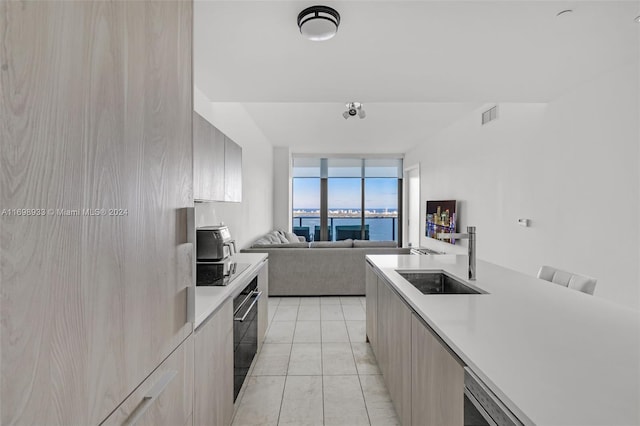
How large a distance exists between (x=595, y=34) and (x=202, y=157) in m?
2.64

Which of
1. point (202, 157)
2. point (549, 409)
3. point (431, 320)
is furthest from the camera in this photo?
point (202, 157)

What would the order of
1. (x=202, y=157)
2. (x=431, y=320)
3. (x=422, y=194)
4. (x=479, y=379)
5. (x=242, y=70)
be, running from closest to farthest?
(x=479, y=379) → (x=431, y=320) → (x=202, y=157) → (x=242, y=70) → (x=422, y=194)

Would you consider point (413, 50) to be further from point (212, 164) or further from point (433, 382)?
point (433, 382)

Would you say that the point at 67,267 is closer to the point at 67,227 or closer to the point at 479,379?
the point at 67,227

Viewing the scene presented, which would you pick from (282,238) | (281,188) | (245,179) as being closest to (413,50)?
(245,179)

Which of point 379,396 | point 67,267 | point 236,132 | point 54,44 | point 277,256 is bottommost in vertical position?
point 379,396

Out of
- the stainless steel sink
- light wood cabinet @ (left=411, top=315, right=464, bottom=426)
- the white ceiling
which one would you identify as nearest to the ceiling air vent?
the white ceiling

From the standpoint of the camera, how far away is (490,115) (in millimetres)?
4656

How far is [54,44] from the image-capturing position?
55 cm

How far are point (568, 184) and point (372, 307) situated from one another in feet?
7.46

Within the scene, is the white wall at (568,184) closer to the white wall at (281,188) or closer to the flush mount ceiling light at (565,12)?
the flush mount ceiling light at (565,12)

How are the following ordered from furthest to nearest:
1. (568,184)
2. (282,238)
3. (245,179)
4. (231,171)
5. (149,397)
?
(282,238) < (245,179) < (568,184) < (231,171) < (149,397)

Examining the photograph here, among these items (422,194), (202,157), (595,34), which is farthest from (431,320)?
(422,194)

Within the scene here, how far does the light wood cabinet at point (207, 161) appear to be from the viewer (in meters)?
1.97
